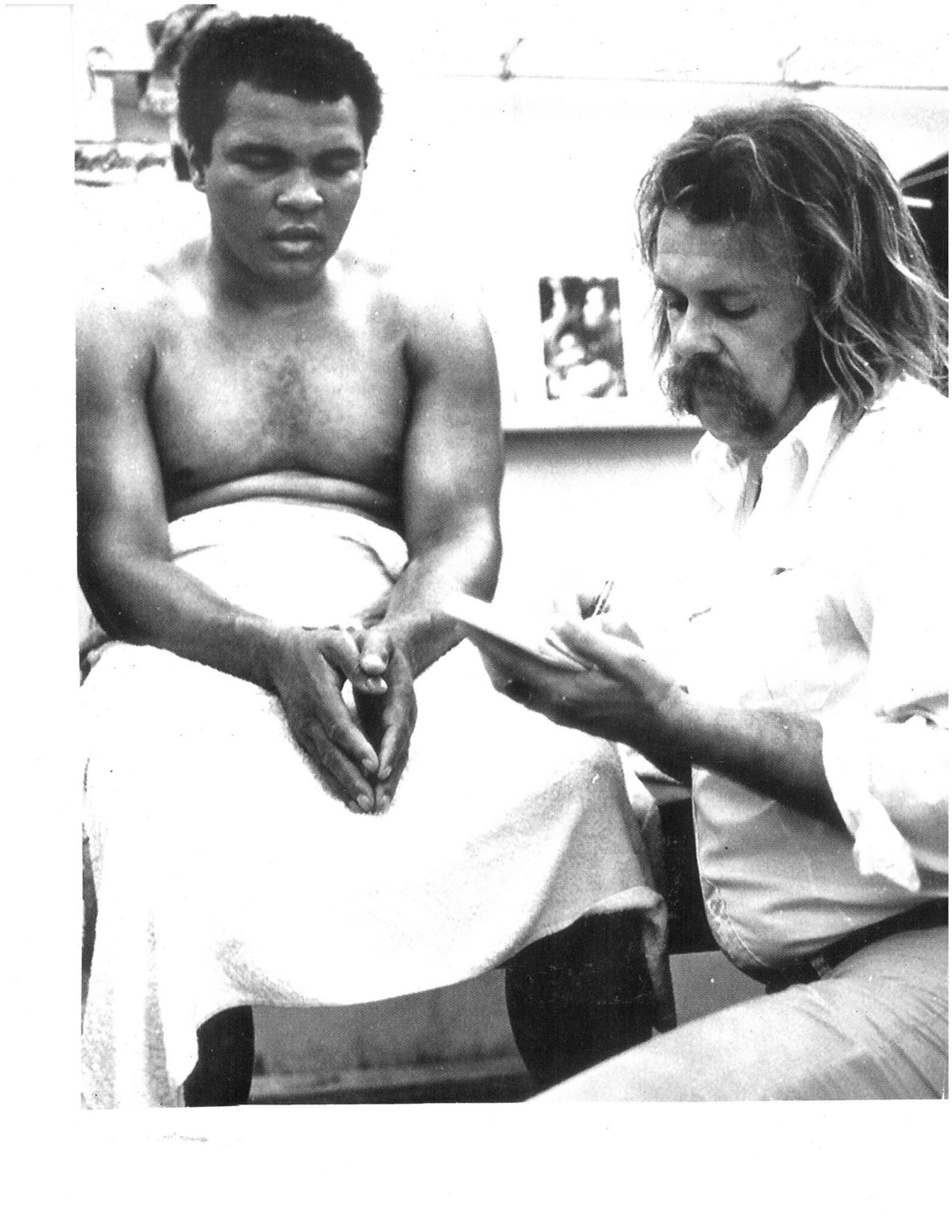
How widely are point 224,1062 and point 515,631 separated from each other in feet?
2.03

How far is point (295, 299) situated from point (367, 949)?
83cm

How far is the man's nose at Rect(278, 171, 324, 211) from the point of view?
6.12ft

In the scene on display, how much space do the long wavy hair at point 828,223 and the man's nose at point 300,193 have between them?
1.47 ft

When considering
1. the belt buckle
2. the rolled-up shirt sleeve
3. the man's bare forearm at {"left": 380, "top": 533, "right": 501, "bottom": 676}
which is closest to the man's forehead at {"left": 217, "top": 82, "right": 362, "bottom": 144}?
the man's bare forearm at {"left": 380, "top": 533, "right": 501, "bottom": 676}

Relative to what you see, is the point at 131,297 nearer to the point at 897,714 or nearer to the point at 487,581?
the point at 487,581

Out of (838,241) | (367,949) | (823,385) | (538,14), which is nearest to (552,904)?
(367,949)

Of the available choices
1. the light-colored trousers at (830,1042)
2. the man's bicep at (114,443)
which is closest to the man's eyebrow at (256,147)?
the man's bicep at (114,443)

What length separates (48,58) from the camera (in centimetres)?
186

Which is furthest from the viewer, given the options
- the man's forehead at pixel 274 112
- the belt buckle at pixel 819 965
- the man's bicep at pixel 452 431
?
the man's bicep at pixel 452 431

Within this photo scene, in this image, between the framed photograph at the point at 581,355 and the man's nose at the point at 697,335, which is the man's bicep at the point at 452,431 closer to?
the framed photograph at the point at 581,355

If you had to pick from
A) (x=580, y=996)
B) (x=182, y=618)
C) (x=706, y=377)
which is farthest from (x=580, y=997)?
(x=706, y=377)

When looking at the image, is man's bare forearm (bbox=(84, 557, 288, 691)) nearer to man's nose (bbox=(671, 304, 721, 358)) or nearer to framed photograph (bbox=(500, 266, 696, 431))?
framed photograph (bbox=(500, 266, 696, 431))

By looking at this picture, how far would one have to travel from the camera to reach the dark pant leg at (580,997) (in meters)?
1.84

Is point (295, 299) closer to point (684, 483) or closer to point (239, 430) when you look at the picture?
point (239, 430)
